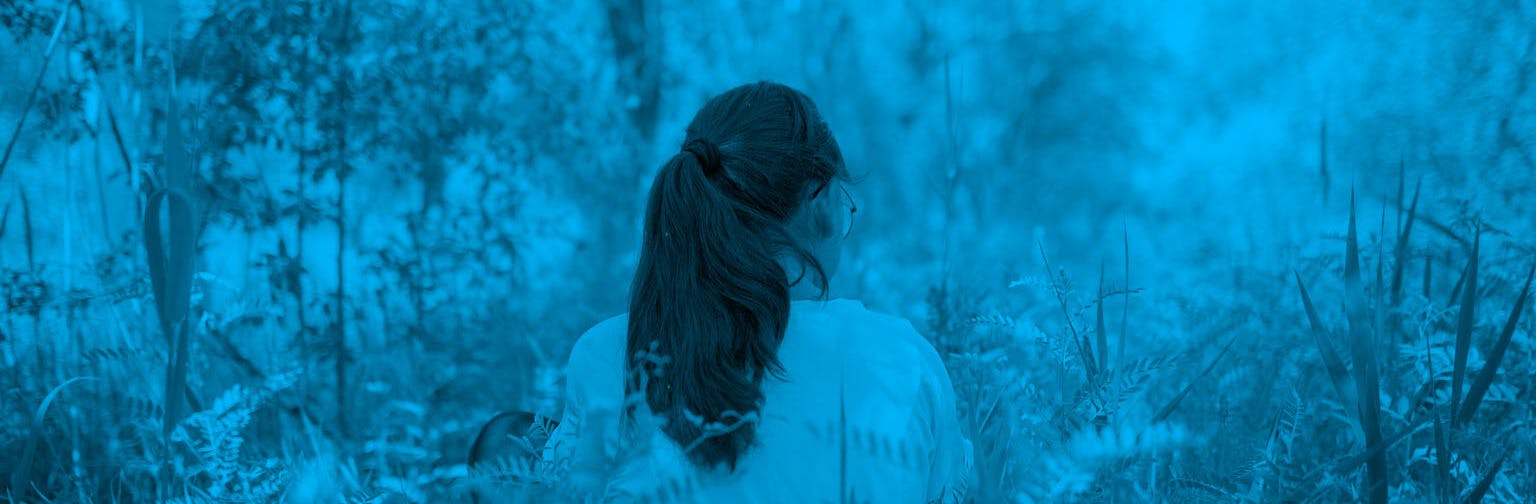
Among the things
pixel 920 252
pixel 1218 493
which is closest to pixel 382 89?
pixel 920 252

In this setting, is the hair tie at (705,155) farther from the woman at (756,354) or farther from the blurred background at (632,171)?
the blurred background at (632,171)

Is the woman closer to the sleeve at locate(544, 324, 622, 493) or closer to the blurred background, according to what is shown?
the sleeve at locate(544, 324, 622, 493)

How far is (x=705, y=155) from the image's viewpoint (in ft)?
3.51

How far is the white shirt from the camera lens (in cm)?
100

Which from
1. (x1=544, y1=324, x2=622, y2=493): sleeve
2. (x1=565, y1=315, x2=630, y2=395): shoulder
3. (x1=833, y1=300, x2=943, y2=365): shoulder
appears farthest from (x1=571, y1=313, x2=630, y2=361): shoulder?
(x1=833, y1=300, x2=943, y2=365): shoulder

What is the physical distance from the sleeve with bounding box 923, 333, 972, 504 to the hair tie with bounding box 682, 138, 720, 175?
0.28m

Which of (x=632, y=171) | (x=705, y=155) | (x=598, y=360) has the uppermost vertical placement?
(x=705, y=155)

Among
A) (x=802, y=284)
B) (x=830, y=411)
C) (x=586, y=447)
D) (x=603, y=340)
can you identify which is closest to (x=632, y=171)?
(x=802, y=284)

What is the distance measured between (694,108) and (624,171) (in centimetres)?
29

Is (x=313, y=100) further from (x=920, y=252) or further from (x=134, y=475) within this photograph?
(x=920, y=252)

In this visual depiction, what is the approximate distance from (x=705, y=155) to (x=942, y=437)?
0.37 meters

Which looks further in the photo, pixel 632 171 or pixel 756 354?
pixel 632 171

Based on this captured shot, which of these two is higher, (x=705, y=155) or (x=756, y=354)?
(x=705, y=155)

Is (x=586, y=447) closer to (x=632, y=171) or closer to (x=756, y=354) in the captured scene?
(x=756, y=354)
